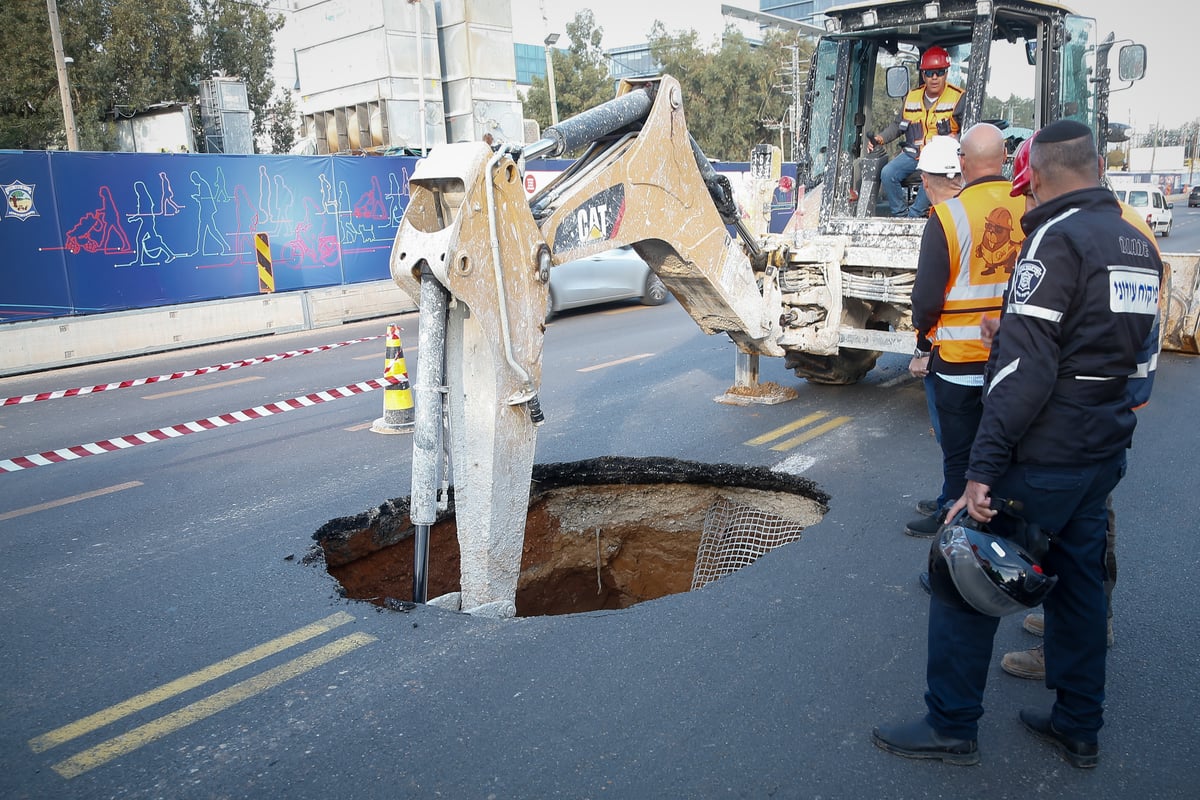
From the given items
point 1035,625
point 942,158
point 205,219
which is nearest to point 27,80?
point 205,219

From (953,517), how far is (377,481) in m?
4.39

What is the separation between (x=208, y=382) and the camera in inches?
417

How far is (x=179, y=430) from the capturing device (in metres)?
8.04

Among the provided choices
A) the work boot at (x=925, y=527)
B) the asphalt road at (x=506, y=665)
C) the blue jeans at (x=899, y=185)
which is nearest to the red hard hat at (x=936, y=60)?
the blue jeans at (x=899, y=185)

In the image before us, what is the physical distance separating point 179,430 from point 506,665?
558 cm

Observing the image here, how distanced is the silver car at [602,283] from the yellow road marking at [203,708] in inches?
426

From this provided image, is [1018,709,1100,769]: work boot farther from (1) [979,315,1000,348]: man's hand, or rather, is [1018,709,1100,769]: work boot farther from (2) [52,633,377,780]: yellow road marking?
(2) [52,633,377,780]: yellow road marking

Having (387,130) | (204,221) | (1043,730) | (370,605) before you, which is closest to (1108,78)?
(1043,730)

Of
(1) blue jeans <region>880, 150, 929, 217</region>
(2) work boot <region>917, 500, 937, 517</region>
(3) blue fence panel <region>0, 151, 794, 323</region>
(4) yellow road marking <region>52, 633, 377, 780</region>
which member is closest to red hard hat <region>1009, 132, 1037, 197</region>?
(2) work boot <region>917, 500, 937, 517</region>

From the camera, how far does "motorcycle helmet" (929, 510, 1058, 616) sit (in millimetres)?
2711

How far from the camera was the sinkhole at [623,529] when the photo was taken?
5.59 m

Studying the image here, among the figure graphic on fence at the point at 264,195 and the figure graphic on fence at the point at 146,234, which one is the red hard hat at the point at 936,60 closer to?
the figure graphic on fence at the point at 146,234

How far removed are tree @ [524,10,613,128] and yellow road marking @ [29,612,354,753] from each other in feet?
142

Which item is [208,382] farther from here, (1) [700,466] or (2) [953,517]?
(2) [953,517]
